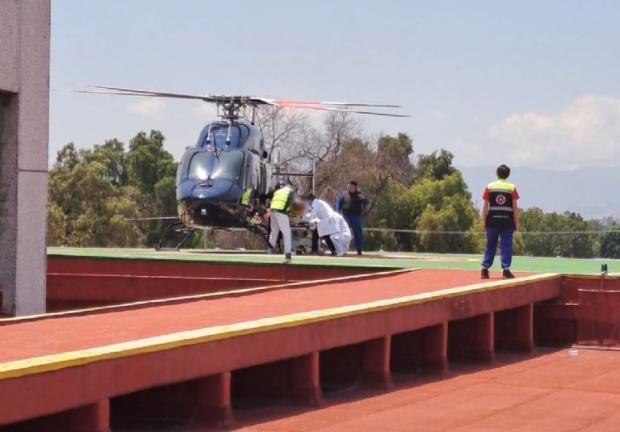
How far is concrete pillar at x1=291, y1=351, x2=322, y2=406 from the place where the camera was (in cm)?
1058

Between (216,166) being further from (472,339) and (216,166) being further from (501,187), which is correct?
(472,339)

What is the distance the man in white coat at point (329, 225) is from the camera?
981 inches

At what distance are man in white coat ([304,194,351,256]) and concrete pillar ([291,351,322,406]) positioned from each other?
→ 14.2 m

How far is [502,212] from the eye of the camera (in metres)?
15.9

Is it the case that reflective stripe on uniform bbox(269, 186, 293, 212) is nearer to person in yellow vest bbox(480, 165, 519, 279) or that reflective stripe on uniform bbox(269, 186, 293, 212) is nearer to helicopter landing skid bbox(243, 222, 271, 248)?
helicopter landing skid bbox(243, 222, 271, 248)

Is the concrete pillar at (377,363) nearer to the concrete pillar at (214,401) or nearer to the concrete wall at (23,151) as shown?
the concrete pillar at (214,401)

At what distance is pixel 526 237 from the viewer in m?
71.9

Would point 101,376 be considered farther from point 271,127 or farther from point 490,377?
point 271,127

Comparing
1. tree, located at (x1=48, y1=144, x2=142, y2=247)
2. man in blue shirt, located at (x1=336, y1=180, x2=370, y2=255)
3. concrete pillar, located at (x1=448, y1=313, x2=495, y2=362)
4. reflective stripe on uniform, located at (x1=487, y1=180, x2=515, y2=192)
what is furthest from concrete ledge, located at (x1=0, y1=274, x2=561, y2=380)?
tree, located at (x1=48, y1=144, x2=142, y2=247)

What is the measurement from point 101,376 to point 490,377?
552 cm

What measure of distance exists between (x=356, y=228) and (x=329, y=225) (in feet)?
3.69

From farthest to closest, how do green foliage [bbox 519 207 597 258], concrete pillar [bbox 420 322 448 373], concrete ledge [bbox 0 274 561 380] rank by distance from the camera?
1. green foliage [bbox 519 207 597 258]
2. concrete pillar [bbox 420 322 448 373]
3. concrete ledge [bbox 0 274 561 380]

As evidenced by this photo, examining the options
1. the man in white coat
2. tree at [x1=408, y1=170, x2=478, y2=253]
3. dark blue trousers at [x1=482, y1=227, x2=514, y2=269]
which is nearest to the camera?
dark blue trousers at [x1=482, y1=227, x2=514, y2=269]

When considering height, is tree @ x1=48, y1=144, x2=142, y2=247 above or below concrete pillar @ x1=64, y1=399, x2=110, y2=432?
above
